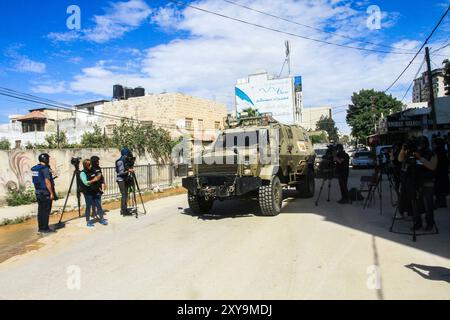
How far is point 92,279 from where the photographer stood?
4.61m

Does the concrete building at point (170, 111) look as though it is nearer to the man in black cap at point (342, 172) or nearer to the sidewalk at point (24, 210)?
the sidewalk at point (24, 210)

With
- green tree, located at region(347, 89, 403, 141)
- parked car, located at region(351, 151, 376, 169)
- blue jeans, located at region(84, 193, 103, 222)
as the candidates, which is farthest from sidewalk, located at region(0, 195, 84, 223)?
green tree, located at region(347, 89, 403, 141)

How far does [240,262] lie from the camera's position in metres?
5.02

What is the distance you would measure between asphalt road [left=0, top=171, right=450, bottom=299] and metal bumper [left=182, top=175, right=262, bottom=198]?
25.2 inches

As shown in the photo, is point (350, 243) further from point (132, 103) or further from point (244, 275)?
point (132, 103)

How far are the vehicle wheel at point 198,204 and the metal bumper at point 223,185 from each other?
1.91 ft

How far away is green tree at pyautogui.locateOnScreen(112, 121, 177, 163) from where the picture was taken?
18.8 m

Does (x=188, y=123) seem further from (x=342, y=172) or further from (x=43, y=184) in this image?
(x=43, y=184)

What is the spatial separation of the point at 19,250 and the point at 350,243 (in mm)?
5707

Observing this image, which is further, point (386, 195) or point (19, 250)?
point (386, 195)

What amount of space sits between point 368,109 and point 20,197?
157 feet

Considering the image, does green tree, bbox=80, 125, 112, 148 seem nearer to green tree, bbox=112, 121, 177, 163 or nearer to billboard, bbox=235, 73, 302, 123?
green tree, bbox=112, 121, 177, 163

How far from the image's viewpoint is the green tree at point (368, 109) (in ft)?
165
